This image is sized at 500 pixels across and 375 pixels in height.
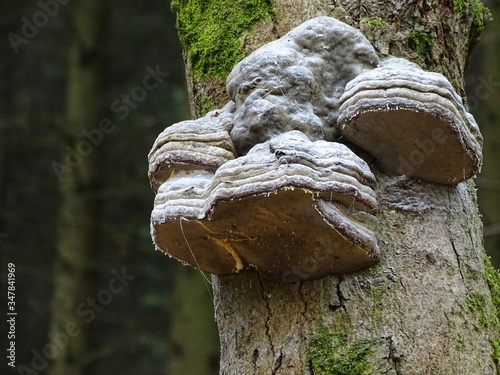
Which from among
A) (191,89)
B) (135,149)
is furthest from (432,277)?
(135,149)

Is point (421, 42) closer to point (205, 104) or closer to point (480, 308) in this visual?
point (205, 104)

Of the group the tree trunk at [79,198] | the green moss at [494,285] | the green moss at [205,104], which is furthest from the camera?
the tree trunk at [79,198]

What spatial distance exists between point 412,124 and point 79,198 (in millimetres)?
7635

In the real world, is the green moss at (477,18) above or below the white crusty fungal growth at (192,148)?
below

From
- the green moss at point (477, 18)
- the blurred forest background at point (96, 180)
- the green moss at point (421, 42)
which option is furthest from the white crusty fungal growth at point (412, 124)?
the blurred forest background at point (96, 180)

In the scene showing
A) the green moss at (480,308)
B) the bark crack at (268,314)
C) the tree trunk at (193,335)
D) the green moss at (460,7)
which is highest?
the green moss at (460,7)

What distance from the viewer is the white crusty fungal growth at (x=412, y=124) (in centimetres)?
215

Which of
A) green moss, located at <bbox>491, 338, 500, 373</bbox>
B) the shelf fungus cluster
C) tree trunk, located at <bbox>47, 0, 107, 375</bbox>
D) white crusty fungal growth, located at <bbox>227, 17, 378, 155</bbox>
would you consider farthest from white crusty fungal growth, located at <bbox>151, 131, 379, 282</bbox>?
tree trunk, located at <bbox>47, 0, 107, 375</bbox>

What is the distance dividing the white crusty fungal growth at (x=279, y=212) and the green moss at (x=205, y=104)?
63 centimetres

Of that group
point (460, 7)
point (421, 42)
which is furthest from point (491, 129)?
point (421, 42)

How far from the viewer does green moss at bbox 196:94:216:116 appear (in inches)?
113

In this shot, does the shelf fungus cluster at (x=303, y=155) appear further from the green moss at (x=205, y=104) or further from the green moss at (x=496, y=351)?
the green moss at (x=496, y=351)

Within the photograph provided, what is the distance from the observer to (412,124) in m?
2.22

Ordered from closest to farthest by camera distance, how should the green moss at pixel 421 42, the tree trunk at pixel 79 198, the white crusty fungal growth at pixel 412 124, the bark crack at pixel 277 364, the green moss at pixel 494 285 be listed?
the white crusty fungal growth at pixel 412 124, the bark crack at pixel 277 364, the green moss at pixel 494 285, the green moss at pixel 421 42, the tree trunk at pixel 79 198
